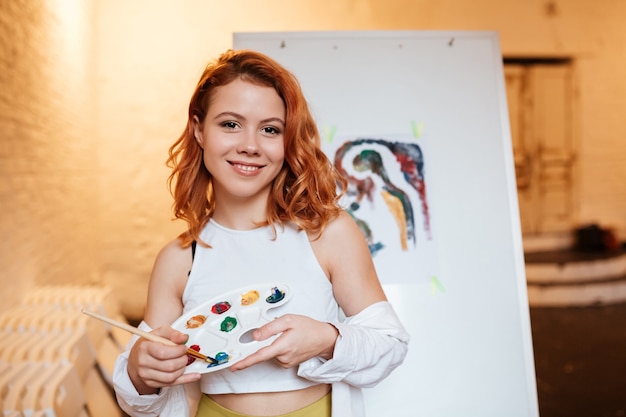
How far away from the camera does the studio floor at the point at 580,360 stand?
3344mm

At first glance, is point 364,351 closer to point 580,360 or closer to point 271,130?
point 271,130

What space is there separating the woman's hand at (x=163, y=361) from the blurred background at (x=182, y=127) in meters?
2.17

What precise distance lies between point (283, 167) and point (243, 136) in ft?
0.62

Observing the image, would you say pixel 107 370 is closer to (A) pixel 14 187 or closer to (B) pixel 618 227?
(A) pixel 14 187

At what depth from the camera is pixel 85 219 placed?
4289mm

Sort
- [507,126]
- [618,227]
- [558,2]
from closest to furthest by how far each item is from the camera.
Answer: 1. [507,126]
2. [558,2]
3. [618,227]

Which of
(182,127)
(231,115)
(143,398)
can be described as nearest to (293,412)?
(143,398)

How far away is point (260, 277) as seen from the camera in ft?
4.36

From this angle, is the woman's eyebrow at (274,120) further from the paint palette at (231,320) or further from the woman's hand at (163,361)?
the woman's hand at (163,361)

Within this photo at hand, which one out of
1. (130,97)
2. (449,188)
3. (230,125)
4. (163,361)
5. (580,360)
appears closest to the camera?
(163,361)

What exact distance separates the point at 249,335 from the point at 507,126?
5.09 ft

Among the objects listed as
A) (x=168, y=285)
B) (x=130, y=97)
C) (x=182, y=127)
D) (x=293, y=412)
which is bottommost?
(x=293, y=412)

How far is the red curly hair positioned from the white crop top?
44 mm

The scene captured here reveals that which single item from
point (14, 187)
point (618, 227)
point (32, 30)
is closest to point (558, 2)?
point (618, 227)
